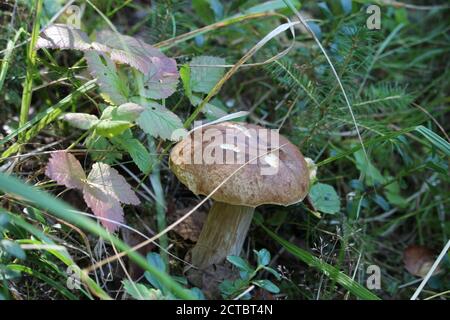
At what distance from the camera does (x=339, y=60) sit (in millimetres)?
1931

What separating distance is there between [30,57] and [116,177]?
0.48m

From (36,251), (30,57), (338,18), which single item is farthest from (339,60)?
(36,251)

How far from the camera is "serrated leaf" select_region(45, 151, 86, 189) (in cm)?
136

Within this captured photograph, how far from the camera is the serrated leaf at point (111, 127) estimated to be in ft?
4.30

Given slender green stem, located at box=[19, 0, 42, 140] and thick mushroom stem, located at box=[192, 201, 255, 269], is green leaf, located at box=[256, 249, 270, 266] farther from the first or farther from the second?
slender green stem, located at box=[19, 0, 42, 140]

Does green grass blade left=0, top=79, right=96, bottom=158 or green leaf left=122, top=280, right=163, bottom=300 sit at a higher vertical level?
green grass blade left=0, top=79, right=96, bottom=158

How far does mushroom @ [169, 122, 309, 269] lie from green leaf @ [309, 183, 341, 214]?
22cm

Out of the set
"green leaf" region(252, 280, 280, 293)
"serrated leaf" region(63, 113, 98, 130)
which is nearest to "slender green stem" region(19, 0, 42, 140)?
"serrated leaf" region(63, 113, 98, 130)

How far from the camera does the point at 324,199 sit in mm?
1756

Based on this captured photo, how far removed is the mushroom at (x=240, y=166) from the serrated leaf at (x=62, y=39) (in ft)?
1.30

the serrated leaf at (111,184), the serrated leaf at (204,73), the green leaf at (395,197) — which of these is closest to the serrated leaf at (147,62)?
the serrated leaf at (204,73)

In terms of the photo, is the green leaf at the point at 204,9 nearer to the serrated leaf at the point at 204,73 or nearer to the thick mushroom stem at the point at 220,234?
the serrated leaf at the point at 204,73
